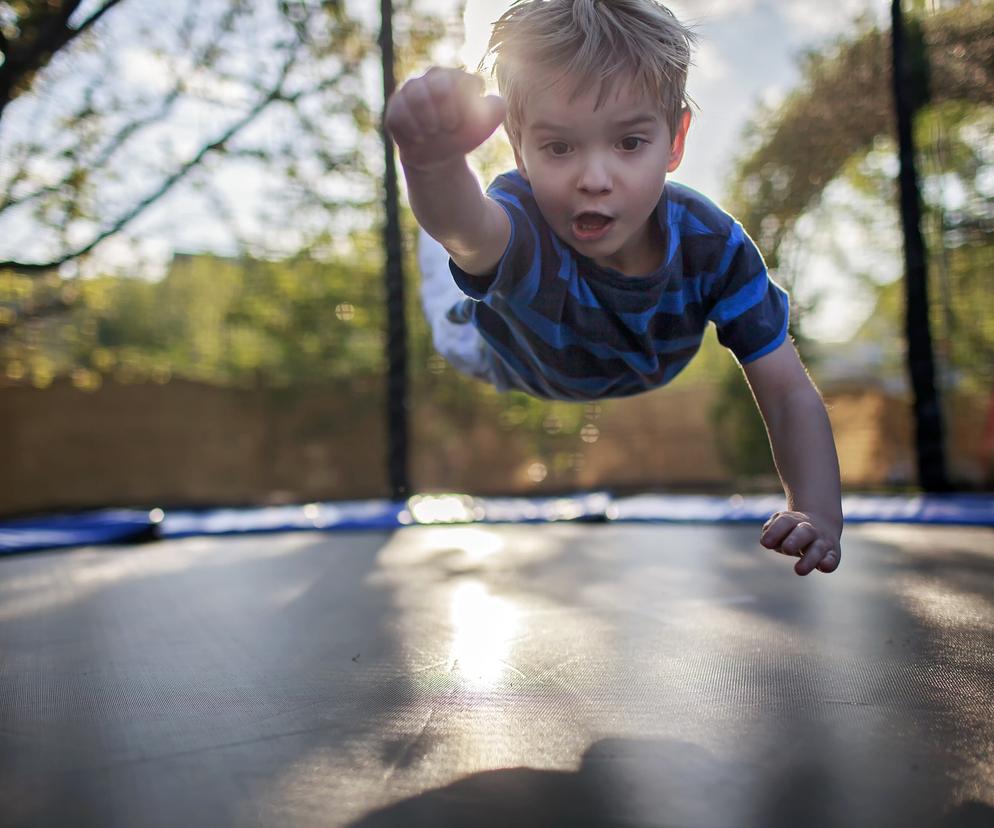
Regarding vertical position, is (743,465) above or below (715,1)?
below

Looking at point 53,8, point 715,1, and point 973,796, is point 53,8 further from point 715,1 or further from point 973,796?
point 973,796

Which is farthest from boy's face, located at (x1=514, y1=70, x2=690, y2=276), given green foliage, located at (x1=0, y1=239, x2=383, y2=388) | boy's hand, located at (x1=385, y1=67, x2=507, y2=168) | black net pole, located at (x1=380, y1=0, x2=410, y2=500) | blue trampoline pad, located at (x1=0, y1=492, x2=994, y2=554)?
green foliage, located at (x1=0, y1=239, x2=383, y2=388)

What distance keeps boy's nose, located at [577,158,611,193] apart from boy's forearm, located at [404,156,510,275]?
0.27ft

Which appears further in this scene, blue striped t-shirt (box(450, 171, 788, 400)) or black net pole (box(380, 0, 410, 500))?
black net pole (box(380, 0, 410, 500))

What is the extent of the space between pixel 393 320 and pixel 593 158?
6.98 feet

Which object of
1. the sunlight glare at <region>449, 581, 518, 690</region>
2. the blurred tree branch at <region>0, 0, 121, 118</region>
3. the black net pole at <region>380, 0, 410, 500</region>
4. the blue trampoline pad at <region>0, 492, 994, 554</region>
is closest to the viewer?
the sunlight glare at <region>449, 581, 518, 690</region>

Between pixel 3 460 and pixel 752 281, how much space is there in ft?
10.1

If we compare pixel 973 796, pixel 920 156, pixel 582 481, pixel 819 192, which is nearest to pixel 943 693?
pixel 973 796

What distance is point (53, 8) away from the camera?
8.61 feet

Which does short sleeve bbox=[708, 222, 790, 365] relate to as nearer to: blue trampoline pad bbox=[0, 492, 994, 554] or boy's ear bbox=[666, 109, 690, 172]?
boy's ear bbox=[666, 109, 690, 172]

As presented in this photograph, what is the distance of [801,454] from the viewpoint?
0.96m

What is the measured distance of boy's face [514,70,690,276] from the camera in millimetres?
839

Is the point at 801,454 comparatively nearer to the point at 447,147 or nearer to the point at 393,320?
the point at 447,147

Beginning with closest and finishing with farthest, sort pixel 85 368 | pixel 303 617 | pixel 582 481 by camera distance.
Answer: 1. pixel 303 617
2. pixel 85 368
3. pixel 582 481
